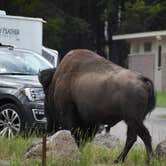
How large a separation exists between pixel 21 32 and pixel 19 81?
6.72m

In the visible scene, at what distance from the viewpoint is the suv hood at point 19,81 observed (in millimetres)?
14076

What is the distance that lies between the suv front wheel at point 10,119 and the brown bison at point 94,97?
2.87 metres

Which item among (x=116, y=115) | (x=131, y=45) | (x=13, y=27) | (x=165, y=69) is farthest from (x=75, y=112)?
(x=131, y=45)

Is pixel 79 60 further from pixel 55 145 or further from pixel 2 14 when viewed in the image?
pixel 2 14

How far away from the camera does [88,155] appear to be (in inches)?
352

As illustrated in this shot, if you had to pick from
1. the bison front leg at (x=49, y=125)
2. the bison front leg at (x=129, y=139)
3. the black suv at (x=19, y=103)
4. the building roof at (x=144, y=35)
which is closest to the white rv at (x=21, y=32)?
the black suv at (x=19, y=103)

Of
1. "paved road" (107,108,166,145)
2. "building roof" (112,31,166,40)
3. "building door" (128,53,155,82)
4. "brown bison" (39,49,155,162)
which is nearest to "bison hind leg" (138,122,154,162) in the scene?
"brown bison" (39,49,155,162)

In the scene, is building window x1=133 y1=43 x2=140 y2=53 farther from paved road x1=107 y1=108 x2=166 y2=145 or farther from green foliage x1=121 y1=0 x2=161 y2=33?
paved road x1=107 y1=108 x2=166 y2=145

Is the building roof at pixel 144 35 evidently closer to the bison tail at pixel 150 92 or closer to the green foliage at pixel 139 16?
the green foliage at pixel 139 16

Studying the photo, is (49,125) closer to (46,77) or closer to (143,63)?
(46,77)

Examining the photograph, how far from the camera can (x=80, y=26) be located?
55.2 m

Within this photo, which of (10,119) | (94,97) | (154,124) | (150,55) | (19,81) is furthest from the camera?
(150,55)

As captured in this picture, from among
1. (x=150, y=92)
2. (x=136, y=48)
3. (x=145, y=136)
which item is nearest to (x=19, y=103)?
(x=145, y=136)

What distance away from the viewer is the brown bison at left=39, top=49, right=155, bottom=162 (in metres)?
9.13
